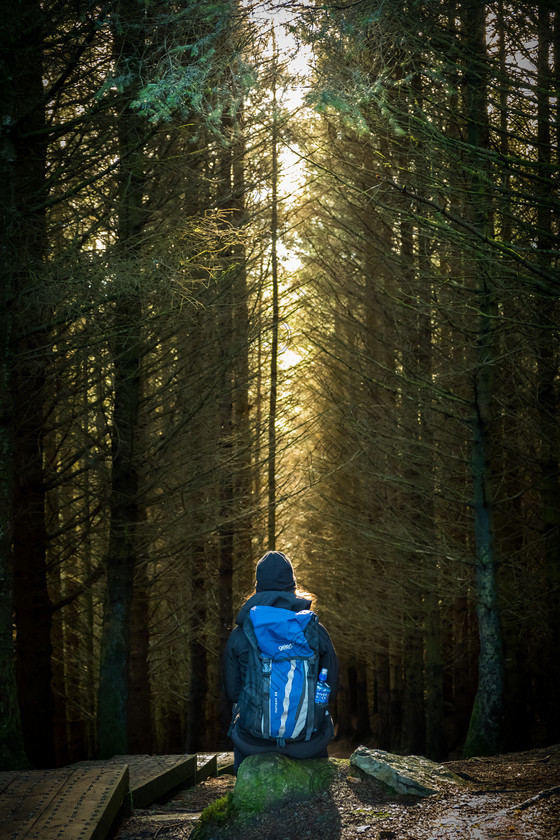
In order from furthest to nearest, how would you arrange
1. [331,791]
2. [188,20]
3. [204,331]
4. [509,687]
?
[509,687], [204,331], [188,20], [331,791]

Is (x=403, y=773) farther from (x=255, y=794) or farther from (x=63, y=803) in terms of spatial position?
(x=63, y=803)

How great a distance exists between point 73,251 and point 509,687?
8.65 meters

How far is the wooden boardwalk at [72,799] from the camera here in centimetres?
358

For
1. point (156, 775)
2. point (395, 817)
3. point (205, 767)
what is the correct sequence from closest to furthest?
point (395, 817) → point (156, 775) → point (205, 767)

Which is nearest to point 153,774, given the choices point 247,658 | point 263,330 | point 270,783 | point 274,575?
point 270,783

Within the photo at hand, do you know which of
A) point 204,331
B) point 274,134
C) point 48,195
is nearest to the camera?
point 48,195

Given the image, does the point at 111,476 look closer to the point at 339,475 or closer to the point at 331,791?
the point at 331,791

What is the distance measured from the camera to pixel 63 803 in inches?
157

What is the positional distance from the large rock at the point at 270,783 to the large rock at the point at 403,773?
1.71 feet

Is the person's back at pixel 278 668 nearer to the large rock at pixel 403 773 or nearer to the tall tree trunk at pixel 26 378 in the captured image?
the large rock at pixel 403 773

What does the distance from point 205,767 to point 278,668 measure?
4.14 m

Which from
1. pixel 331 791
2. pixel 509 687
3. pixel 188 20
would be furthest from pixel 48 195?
pixel 509 687

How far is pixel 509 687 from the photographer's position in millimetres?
10453

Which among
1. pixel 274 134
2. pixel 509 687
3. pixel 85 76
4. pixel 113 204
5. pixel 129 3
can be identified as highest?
pixel 274 134
